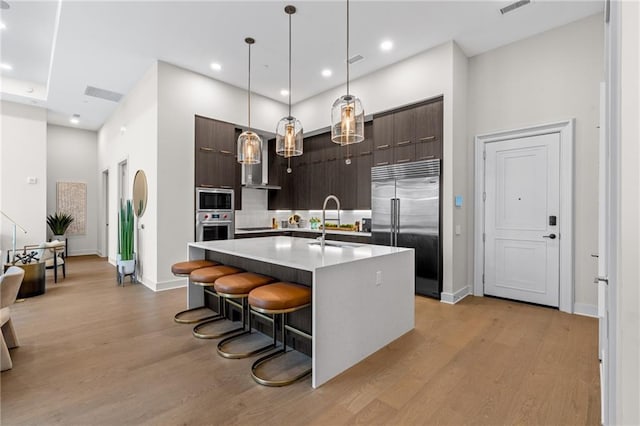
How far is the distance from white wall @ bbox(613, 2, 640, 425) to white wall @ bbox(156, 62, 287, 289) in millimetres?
4990

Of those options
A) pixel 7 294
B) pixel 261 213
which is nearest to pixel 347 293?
pixel 7 294

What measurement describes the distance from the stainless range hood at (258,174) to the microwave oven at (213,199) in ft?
1.65

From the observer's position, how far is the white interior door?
12.6ft

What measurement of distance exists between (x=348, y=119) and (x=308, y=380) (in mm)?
2182

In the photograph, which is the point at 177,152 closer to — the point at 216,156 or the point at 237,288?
the point at 216,156

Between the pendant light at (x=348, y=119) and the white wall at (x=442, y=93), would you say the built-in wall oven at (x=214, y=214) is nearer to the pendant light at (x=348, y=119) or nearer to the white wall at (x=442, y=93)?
the white wall at (x=442, y=93)

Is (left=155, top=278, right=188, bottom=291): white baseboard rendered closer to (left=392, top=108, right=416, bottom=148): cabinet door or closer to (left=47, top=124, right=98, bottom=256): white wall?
(left=392, top=108, right=416, bottom=148): cabinet door

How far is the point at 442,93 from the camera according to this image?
4.18 metres

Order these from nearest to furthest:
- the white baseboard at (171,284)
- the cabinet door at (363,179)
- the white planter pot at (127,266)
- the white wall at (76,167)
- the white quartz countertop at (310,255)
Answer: the white quartz countertop at (310,255) < the white baseboard at (171,284) < the white planter pot at (127,266) < the cabinet door at (363,179) < the white wall at (76,167)

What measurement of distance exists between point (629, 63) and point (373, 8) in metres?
3.29

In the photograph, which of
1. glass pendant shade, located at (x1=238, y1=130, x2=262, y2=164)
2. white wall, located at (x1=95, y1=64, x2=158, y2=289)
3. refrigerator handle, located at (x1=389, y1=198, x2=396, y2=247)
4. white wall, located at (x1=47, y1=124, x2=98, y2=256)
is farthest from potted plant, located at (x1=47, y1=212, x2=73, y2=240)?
refrigerator handle, located at (x1=389, y1=198, x2=396, y2=247)

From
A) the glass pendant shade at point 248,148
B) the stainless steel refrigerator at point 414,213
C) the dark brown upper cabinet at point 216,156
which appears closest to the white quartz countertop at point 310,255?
the glass pendant shade at point 248,148

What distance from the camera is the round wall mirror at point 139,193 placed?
16.4 feet

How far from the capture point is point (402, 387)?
2.12m
